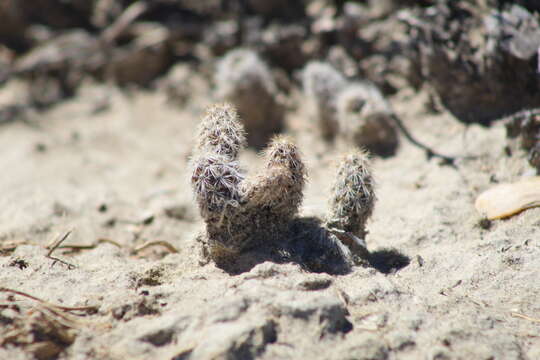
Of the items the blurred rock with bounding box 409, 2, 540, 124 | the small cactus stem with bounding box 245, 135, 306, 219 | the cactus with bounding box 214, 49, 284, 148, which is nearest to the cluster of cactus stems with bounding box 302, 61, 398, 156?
the cactus with bounding box 214, 49, 284, 148

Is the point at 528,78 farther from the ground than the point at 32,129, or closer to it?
closer to it

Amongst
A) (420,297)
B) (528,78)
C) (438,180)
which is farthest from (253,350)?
(528,78)

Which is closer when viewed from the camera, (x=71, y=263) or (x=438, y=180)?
(x=71, y=263)

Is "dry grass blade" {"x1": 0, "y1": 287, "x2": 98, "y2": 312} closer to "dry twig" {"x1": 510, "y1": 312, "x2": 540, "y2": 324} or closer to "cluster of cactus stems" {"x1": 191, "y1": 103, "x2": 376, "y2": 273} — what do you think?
"cluster of cactus stems" {"x1": 191, "y1": 103, "x2": 376, "y2": 273}

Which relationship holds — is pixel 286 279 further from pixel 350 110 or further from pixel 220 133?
pixel 350 110

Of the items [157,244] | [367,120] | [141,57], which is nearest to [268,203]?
[157,244]

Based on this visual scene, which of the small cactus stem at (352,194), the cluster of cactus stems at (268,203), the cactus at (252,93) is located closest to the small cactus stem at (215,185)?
the cluster of cactus stems at (268,203)

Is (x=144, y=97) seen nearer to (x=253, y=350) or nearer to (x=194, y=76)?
(x=194, y=76)
